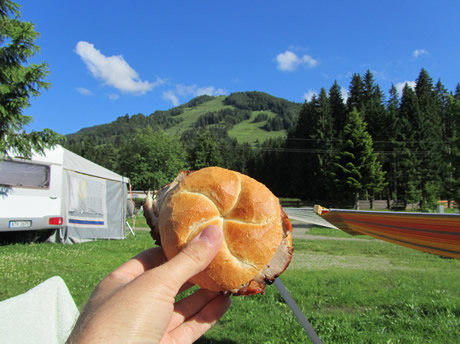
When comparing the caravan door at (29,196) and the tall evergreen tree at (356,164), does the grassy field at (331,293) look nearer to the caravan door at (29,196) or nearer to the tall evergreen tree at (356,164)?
the caravan door at (29,196)

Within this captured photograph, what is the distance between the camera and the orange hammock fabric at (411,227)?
325 centimetres

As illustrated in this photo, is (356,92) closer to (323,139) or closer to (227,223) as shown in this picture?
(323,139)

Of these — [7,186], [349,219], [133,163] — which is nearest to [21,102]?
[7,186]

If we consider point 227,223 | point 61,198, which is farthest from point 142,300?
point 61,198

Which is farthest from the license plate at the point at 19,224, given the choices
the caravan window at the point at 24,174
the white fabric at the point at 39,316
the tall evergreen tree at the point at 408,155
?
the tall evergreen tree at the point at 408,155

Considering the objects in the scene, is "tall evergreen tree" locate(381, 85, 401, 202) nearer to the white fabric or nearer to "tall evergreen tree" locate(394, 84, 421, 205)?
"tall evergreen tree" locate(394, 84, 421, 205)

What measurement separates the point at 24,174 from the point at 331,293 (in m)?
10.3

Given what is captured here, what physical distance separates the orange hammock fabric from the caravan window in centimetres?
998

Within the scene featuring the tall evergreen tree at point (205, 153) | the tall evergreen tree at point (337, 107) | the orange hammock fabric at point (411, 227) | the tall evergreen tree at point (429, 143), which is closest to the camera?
the orange hammock fabric at point (411, 227)

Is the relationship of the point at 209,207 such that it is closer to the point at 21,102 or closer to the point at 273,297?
the point at 273,297

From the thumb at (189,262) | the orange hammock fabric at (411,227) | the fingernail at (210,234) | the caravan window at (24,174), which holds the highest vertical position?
the caravan window at (24,174)

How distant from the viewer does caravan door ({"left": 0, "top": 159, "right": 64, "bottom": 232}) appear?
9.81 meters

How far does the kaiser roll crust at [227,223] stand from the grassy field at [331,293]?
81 centimetres

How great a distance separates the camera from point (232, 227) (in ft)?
5.70
